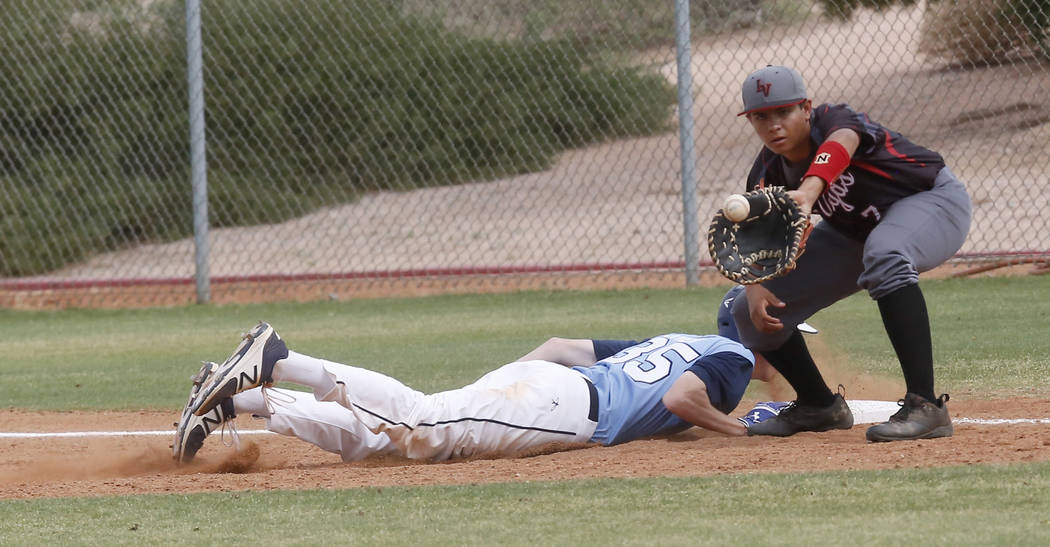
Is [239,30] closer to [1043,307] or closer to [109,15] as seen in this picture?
[109,15]

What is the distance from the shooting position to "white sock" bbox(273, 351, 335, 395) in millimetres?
4445

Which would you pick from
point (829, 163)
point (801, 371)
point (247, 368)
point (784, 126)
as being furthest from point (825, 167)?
point (247, 368)

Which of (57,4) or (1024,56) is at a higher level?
(57,4)

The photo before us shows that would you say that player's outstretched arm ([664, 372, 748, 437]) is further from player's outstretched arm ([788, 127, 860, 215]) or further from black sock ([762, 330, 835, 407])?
player's outstretched arm ([788, 127, 860, 215])

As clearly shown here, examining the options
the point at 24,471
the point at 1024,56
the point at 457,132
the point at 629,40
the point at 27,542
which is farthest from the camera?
the point at 457,132

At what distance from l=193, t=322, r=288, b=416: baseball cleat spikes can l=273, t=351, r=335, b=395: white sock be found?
0.08ft

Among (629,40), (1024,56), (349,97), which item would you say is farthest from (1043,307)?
(349,97)

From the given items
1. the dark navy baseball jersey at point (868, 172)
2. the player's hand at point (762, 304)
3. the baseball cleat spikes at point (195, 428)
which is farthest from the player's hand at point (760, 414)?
the baseball cleat spikes at point (195, 428)

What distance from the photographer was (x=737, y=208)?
4.27m

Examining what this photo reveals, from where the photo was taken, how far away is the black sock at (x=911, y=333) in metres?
4.42

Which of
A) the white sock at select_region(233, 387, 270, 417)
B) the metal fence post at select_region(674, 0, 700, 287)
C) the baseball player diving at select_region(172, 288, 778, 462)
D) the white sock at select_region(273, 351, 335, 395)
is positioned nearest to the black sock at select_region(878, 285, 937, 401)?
the baseball player diving at select_region(172, 288, 778, 462)

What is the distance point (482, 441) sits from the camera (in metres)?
4.73

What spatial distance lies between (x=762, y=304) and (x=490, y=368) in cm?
268

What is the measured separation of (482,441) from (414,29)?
982 cm
